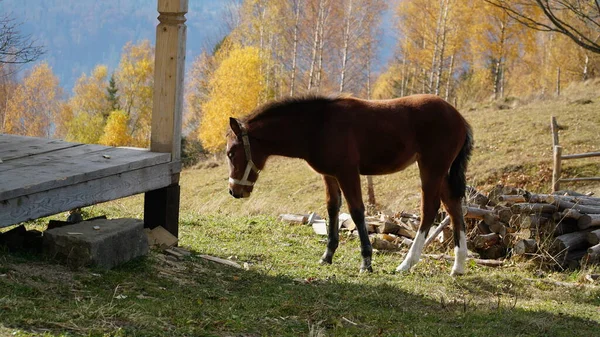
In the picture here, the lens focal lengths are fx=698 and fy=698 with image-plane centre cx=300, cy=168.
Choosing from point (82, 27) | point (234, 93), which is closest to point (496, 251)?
point (234, 93)

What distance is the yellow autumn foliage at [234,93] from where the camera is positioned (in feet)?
116

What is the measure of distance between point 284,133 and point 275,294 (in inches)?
84.5

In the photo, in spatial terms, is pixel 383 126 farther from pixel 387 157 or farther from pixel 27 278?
pixel 27 278

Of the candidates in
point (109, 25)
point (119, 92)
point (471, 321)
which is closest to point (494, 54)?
point (119, 92)

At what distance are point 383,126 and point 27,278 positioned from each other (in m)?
3.95

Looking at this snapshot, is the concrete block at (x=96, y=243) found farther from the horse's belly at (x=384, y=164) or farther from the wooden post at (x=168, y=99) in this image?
the horse's belly at (x=384, y=164)

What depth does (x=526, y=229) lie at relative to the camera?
8.62 metres

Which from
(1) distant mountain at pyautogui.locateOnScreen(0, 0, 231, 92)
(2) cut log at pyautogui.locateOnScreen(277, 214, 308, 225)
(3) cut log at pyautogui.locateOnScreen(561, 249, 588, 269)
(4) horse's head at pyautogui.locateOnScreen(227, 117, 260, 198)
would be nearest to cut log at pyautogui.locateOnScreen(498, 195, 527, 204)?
(3) cut log at pyautogui.locateOnScreen(561, 249, 588, 269)

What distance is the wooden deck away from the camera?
5.58m

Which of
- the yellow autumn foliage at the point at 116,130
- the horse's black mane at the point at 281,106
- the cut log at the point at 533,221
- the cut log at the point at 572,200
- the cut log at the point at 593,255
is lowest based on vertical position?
the yellow autumn foliage at the point at 116,130

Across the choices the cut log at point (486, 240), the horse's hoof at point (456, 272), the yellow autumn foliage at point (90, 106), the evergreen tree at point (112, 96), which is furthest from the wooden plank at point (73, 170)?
the yellow autumn foliage at point (90, 106)

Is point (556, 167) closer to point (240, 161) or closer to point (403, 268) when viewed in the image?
point (403, 268)

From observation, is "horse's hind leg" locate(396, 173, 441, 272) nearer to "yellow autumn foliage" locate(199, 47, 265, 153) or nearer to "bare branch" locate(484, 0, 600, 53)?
"bare branch" locate(484, 0, 600, 53)

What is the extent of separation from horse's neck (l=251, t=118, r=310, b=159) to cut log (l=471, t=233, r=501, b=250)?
110 inches
